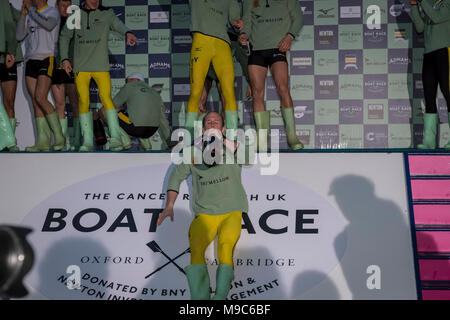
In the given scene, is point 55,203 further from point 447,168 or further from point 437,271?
point 447,168

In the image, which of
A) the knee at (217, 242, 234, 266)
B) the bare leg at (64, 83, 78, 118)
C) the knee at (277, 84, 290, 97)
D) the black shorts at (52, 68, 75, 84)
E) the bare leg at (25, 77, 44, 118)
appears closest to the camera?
the knee at (217, 242, 234, 266)

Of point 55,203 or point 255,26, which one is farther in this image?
point 255,26

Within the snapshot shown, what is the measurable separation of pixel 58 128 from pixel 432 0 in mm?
4034

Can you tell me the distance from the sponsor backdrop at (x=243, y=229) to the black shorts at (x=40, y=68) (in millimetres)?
1141

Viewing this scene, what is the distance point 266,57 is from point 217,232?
207 cm

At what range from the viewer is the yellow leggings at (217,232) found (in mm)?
3451

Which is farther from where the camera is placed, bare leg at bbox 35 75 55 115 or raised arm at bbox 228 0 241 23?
bare leg at bbox 35 75 55 115

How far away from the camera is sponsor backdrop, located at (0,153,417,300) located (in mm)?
3703

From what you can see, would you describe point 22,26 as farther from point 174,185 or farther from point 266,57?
point 174,185

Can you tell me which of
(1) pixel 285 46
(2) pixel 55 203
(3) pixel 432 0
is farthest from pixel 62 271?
(3) pixel 432 0

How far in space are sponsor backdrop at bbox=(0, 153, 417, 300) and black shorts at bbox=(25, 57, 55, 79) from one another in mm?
1141

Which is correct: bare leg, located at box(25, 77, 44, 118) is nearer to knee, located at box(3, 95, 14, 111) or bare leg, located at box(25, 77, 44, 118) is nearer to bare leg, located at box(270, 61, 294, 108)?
knee, located at box(3, 95, 14, 111)

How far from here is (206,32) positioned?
484 centimetres

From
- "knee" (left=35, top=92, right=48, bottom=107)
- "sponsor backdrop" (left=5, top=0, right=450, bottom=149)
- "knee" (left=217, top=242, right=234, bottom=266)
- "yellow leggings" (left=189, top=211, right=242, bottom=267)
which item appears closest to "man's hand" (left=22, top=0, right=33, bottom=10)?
"knee" (left=35, top=92, right=48, bottom=107)
